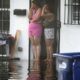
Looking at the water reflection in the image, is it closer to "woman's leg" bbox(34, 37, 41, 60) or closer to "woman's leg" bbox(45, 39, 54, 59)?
"woman's leg" bbox(34, 37, 41, 60)

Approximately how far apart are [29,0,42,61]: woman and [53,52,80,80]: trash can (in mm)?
2035

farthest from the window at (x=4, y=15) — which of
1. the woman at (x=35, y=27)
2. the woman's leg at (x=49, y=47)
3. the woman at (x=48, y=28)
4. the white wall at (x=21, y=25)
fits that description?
the woman's leg at (x=49, y=47)

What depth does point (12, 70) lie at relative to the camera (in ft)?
42.0

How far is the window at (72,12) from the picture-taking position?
12641 millimetres

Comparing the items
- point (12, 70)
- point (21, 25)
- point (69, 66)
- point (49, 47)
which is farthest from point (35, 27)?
point (69, 66)

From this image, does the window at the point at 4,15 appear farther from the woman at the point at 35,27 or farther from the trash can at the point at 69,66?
the trash can at the point at 69,66

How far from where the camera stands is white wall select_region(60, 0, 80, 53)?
1262 cm

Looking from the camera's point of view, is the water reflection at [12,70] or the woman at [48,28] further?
the water reflection at [12,70]

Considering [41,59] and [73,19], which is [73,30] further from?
[41,59]

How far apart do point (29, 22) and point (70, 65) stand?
2709 mm

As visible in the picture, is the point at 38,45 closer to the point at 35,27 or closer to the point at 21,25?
the point at 35,27

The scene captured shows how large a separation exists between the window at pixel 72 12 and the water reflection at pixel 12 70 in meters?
1.54

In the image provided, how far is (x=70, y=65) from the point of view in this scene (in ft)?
34.1

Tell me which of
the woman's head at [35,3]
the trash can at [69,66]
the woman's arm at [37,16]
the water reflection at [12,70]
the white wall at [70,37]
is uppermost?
the woman's head at [35,3]
